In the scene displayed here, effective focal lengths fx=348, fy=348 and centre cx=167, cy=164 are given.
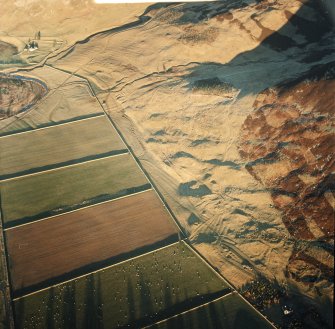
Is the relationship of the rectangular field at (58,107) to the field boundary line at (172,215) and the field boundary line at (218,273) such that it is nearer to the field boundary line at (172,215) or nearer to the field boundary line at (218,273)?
the field boundary line at (172,215)

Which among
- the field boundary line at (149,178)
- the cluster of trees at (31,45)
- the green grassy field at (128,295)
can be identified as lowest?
the green grassy field at (128,295)

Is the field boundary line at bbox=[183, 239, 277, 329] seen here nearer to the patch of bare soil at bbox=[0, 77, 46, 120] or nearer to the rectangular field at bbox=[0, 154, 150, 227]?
the rectangular field at bbox=[0, 154, 150, 227]

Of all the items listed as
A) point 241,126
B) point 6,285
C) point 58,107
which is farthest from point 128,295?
point 58,107

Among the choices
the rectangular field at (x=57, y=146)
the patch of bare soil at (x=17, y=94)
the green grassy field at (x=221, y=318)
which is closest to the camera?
the green grassy field at (x=221, y=318)

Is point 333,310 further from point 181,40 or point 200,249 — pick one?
point 181,40

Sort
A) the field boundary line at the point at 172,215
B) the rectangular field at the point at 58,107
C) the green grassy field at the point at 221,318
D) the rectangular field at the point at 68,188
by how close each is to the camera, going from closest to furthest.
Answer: the green grassy field at the point at 221,318
the field boundary line at the point at 172,215
the rectangular field at the point at 68,188
the rectangular field at the point at 58,107

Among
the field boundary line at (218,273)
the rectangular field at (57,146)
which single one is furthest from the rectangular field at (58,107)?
the field boundary line at (218,273)
